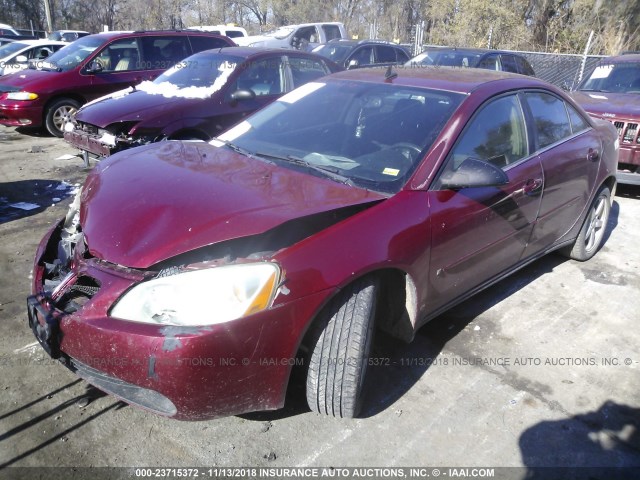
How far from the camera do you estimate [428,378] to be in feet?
9.97

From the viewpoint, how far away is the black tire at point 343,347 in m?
2.42

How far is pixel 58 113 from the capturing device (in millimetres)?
9070

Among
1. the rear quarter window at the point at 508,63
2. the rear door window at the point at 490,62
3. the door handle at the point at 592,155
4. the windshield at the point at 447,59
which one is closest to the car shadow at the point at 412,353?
the door handle at the point at 592,155

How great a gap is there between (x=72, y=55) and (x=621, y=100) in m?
8.77

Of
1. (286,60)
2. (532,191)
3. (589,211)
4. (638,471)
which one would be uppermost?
(286,60)

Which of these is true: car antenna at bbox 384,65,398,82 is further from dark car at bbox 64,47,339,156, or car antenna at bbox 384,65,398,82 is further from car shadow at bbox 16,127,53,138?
car shadow at bbox 16,127,53,138

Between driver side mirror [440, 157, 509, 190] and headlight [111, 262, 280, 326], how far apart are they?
45.7 inches

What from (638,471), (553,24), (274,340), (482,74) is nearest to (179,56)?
(482,74)

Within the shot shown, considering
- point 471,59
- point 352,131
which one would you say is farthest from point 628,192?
point 352,131

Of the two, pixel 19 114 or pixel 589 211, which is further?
pixel 19 114

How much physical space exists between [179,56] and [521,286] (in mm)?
7837

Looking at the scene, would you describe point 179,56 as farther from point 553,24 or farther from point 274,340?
point 553,24

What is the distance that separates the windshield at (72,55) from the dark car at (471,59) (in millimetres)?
5835

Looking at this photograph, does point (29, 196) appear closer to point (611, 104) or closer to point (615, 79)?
point (611, 104)
